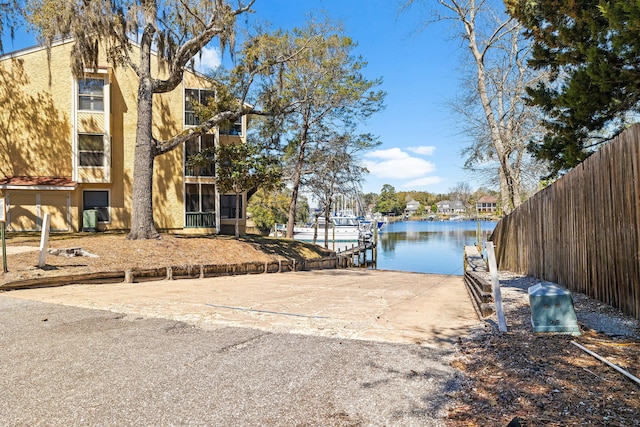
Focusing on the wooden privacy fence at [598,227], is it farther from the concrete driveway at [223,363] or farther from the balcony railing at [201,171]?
the balcony railing at [201,171]

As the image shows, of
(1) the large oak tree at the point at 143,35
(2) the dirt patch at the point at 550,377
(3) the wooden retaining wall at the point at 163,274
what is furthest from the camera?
(1) the large oak tree at the point at 143,35

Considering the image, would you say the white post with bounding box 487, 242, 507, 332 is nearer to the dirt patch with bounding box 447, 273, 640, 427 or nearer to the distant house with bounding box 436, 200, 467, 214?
the dirt patch with bounding box 447, 273, 640, 427

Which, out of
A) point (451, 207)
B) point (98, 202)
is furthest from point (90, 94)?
point (451, 207)

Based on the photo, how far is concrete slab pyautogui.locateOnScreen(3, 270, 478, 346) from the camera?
5.62m

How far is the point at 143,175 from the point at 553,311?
46.3ft

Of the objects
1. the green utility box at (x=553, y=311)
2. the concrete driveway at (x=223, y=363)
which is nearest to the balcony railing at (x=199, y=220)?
the concrete driveway at (x=223, y=363)

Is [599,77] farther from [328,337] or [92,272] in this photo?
[92,272]

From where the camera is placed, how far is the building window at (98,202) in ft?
71.7

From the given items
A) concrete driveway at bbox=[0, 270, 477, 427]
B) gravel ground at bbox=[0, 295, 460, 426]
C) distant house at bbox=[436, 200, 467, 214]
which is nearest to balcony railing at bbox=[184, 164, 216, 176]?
concrete driveway at bbox=[0, 270, 477, 427]

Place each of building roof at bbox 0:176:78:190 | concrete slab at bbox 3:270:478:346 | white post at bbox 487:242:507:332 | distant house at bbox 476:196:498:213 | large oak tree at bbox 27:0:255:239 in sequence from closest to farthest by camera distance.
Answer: white post at bbox 487:242:507:332, concrete slab at bbox 3:270:478:346, large oak tree at bbox 27:0:255:239, building roof at bbox 0:176:78:190, distant house at bbox 476:196:498:213

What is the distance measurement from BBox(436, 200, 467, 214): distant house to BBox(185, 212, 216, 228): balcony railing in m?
138

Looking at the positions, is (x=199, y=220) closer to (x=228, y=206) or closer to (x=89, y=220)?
(x=228, y=206)

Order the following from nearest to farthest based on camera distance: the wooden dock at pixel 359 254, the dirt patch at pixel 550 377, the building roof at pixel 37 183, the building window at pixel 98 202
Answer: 1. the dirt patch at pixel 550 377
2. the building roof at pixel 37 183
3. the building window at pixel 98 202
4. the wooden dock at pixel 359 254

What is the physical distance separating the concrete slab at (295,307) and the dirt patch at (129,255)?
153cm
